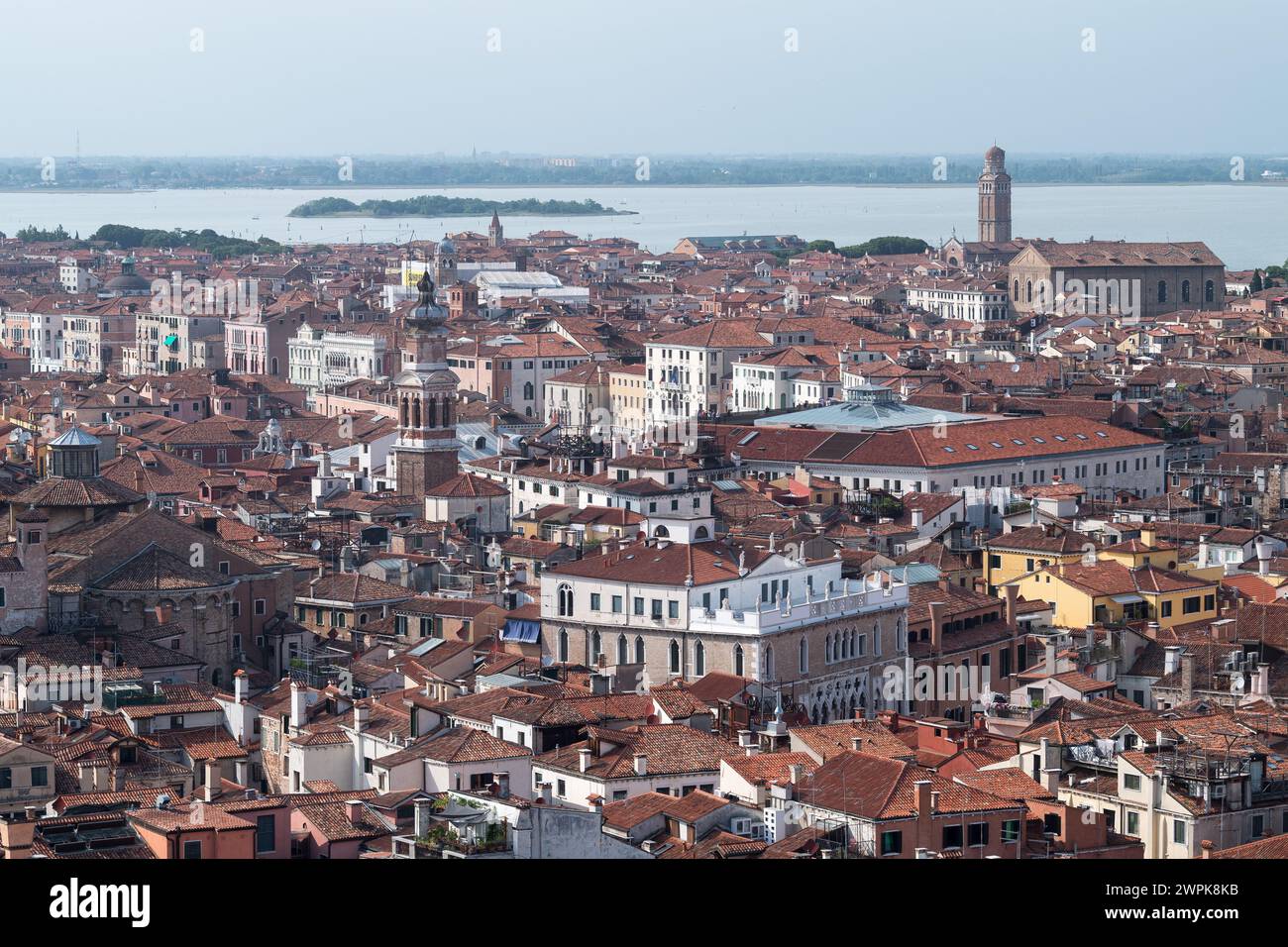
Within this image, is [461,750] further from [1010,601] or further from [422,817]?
[1010,601]

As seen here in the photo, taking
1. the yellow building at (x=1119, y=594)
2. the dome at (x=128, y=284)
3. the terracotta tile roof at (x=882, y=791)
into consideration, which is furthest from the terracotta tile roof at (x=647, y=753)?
the dome at (x=128, y=284)

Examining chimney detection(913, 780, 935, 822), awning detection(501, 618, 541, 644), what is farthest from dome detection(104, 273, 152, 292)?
chimney detection(913, 780, 935, 822)

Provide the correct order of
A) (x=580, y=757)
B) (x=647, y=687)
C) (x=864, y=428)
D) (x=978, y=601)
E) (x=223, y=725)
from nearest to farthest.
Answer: (x=580, y=757) < (x=223, y=725) < (x=647, y=687) < (x=978, y=601) < (x=864, y=428)

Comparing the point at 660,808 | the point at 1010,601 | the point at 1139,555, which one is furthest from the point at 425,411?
the point at 660,808
